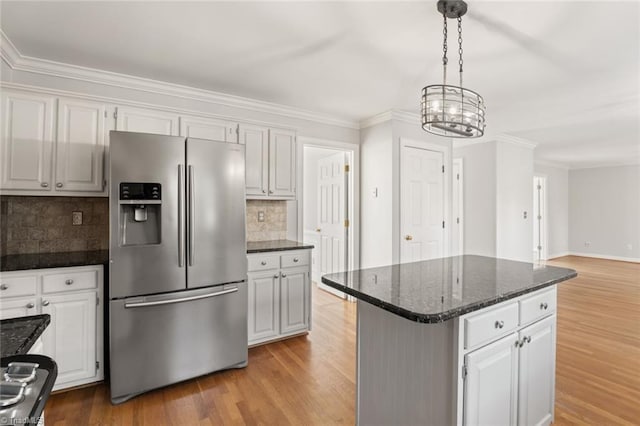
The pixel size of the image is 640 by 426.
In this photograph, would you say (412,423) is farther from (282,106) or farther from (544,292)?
(282,106)

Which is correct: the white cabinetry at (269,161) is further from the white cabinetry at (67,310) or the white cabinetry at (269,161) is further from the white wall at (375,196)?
the white cabinetry at (67,310)

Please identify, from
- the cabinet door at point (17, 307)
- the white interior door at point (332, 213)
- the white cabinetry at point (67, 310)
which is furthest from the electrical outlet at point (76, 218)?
the white interior door at point (332, 213)

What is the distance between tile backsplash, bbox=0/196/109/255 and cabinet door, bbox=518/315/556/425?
320 cm

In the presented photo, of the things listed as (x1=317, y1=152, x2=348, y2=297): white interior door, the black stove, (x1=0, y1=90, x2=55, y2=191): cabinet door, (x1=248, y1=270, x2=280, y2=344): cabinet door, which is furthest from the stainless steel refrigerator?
(x1=317, y1=152, x2=348, y2=297): white interior door

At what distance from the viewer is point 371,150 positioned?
4.15 meters

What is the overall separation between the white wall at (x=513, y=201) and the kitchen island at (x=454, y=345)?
3.45 meters

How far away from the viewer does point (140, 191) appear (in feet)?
7.30

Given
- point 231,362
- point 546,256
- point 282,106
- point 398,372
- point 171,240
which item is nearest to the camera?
point 398,372

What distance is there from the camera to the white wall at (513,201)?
5.04 meters

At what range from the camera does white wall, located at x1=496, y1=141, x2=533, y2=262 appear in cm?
504

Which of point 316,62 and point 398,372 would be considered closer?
point 398,372

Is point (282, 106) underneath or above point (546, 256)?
above

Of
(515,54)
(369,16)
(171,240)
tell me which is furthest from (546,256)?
(171,240)

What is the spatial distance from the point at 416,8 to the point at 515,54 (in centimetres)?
108
